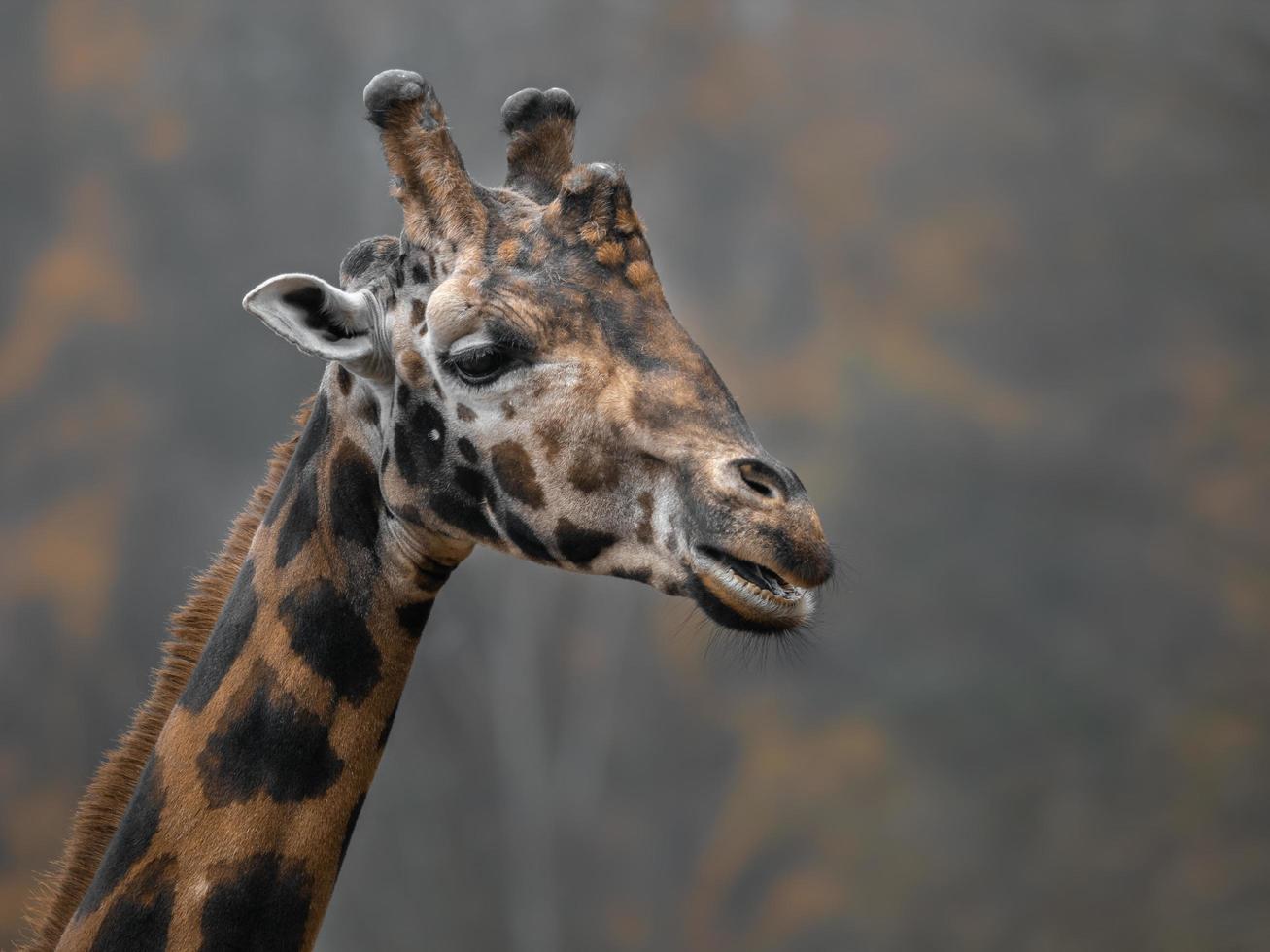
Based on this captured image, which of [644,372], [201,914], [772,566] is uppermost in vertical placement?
[644,372]

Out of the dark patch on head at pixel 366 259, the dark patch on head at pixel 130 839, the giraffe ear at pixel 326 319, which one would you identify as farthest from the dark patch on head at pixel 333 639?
the dark patch on head at pixel 366 259

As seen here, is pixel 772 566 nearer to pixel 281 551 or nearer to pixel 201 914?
pixel 281 551

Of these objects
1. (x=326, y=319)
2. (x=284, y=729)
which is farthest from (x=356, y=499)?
(x=284, y=729)

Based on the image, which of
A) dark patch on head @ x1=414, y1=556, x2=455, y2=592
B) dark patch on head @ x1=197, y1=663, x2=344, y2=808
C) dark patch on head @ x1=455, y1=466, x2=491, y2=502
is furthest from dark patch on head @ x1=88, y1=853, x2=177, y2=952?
dark patch on head @ x1=455, y1=466, x2=491, y2=502

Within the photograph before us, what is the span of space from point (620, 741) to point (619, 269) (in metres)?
9.18

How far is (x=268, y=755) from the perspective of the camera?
3479 mm

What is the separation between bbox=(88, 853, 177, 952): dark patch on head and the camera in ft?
11.0

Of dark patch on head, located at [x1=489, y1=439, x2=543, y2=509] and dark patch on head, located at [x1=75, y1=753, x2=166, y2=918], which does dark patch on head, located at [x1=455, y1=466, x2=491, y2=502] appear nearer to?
dark patch on head, located at [x1=489, y1=439, x2=543, y2=509]

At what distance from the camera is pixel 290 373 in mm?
12453

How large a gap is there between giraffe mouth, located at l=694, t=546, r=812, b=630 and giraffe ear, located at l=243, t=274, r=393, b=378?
1.12 m

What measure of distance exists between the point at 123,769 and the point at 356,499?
3.59 feet

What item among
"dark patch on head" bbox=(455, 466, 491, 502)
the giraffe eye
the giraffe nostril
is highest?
the giraffe eye

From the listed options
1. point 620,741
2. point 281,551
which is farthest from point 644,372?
point 620,741

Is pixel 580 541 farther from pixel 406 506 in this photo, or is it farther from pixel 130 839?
pixel 130 839
